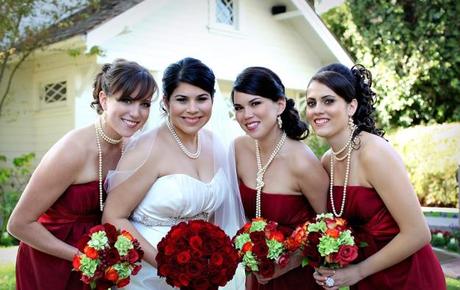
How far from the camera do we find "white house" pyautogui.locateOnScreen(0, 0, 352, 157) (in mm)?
11391

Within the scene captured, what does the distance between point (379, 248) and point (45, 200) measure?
2.17 metres

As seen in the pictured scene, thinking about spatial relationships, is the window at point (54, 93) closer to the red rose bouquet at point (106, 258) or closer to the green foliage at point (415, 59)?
the red rose bouquet at point (106, 258)

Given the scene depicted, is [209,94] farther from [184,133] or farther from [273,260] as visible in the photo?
[273,260]

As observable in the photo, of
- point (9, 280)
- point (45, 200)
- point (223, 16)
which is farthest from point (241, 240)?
point (223, 16)

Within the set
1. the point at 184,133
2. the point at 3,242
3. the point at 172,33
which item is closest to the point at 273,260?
the point at 184,133

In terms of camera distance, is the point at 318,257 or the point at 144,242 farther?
the point at 144,242

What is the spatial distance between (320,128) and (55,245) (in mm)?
1893

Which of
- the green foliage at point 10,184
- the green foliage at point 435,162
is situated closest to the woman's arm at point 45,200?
the green foliage at point 10,184

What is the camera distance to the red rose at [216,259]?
2.96m

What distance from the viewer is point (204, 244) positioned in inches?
118

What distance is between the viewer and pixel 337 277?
11.2 feet

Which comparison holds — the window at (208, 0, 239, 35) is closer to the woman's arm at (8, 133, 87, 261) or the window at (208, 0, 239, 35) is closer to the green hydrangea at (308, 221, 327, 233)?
the woman's arm at (8, 133, 87, 261)

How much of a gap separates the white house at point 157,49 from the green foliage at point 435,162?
120 inches

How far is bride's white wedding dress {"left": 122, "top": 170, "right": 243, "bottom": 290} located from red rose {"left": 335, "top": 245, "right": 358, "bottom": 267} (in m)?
1.11
